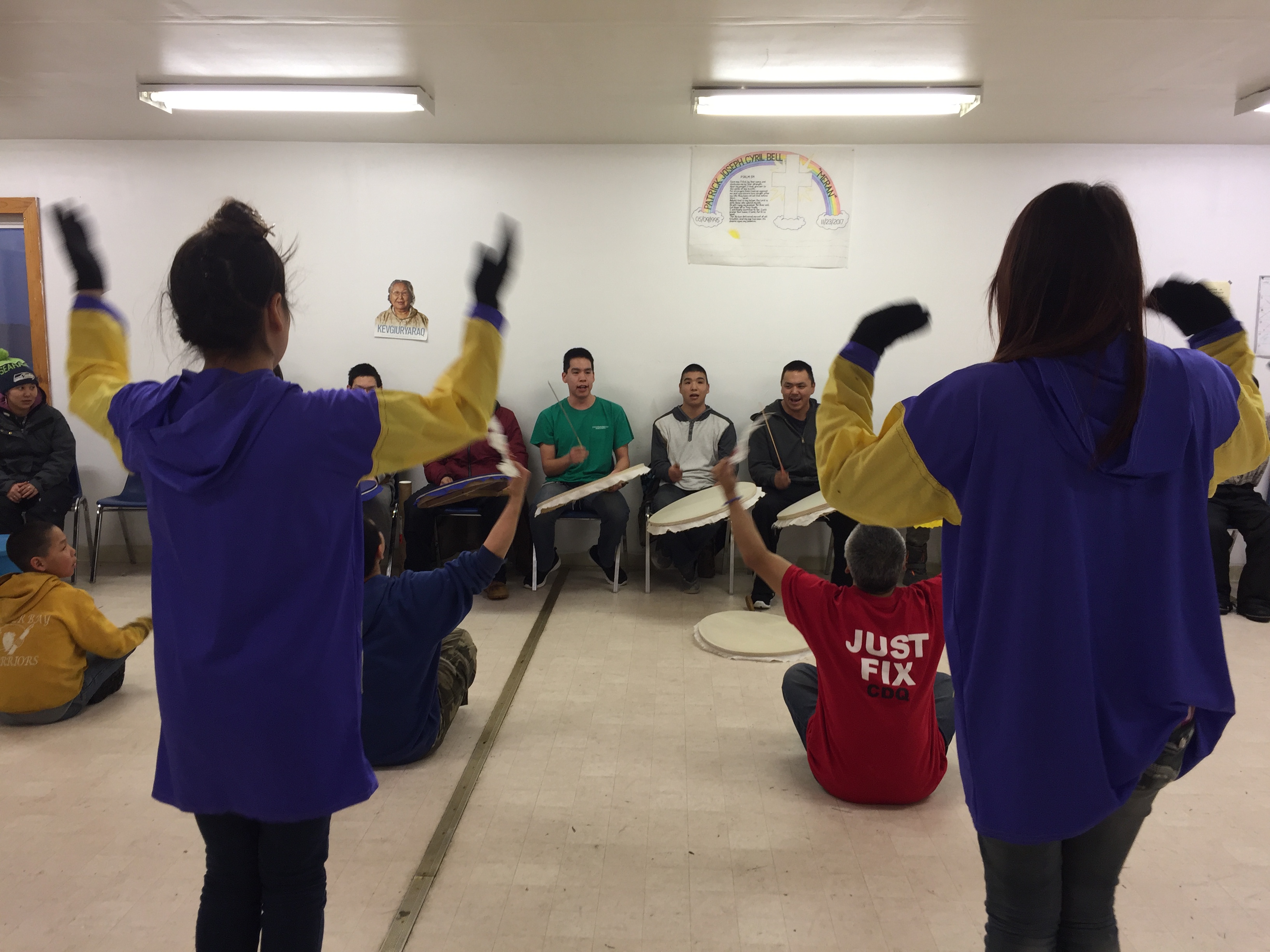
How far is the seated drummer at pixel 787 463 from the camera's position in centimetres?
473

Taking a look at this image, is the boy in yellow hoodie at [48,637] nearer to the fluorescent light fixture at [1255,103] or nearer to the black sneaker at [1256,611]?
the black sneaker at [1256,611]

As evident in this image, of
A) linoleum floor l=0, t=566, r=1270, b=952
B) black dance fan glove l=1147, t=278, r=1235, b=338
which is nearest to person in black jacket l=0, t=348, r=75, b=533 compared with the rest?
linoleum floor l=0, t=566, r=1270, b=952

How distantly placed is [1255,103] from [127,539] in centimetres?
656

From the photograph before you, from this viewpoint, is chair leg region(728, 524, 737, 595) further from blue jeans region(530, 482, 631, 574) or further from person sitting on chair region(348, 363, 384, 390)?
person sitting on chair region(348, 363, 384, 390)

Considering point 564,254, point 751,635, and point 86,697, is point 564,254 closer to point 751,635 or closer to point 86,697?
point 751,635

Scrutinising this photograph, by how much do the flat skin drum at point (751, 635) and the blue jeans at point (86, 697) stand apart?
2333 millimetres

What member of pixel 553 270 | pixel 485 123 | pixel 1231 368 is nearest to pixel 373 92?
pixel 485 123

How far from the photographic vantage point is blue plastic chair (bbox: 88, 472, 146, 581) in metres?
4.80

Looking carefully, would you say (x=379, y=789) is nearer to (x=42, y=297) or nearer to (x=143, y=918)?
(x=143, y=918)

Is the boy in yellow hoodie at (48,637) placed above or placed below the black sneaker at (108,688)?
above

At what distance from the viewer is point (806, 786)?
2592 mm

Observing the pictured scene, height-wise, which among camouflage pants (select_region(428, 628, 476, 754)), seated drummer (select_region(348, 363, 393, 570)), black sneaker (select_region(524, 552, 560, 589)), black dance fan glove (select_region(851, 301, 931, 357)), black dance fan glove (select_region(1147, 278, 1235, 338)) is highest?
black dance fan glove (select_region(1147, 278, 1235, 338))

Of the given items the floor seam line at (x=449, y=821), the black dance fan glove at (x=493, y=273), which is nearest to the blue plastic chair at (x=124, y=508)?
the floor seam line at (x=449, y=821)

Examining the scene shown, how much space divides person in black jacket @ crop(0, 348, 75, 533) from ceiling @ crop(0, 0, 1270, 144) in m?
1.49
